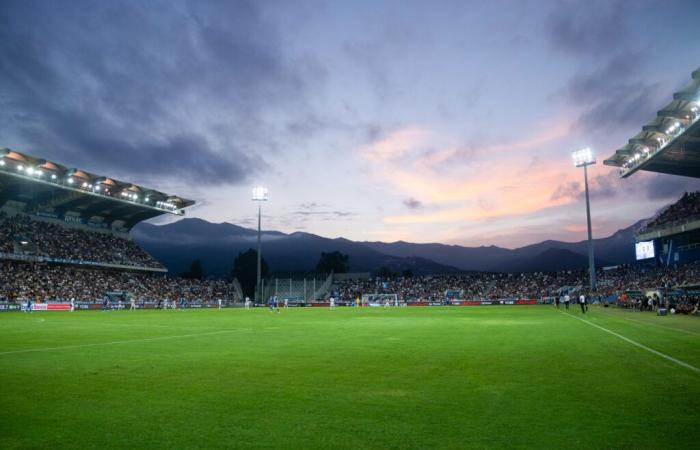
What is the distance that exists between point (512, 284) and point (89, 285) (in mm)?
61122

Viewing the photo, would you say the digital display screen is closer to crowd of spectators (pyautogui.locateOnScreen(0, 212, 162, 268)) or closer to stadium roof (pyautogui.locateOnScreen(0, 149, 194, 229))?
stadium roof (pyautogui.locateOnScreen(0, 149, 194, 229))

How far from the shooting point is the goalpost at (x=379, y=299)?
73.4 metres

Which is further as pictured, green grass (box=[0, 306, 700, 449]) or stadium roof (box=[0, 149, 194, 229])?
stadium roof (box=[0, 149, 194, 229])

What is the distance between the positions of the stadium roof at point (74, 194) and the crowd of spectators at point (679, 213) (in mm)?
69593

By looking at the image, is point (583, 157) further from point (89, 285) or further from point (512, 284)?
point (89, 285)

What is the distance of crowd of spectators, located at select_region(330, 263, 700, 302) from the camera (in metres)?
59.3

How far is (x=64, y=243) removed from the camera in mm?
64250

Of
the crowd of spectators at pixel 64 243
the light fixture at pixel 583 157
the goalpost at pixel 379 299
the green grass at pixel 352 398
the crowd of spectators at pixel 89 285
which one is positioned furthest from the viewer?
the goalpost at pixel 379 299

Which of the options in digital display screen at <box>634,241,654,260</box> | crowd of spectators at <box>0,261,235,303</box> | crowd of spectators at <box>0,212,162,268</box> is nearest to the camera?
crowd of spectators at <box>0,261,235,303</box>

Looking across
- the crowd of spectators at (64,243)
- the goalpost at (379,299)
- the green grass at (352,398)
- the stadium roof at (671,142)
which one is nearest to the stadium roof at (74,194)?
the crowd of spectators at (64,243)

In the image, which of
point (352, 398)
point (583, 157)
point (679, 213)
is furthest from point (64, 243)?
point (679, 213)

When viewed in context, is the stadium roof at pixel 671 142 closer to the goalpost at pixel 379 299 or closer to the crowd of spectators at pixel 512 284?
the crowd of spectators at pixel 512 284

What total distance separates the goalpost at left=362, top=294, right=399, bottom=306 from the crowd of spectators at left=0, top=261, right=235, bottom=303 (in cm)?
2237

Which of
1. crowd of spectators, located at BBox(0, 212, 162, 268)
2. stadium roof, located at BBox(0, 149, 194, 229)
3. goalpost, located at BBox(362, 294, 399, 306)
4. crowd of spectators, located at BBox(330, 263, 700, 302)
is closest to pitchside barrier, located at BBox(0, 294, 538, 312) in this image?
goalpost, located at BBox(362, 294, 399, 306)
